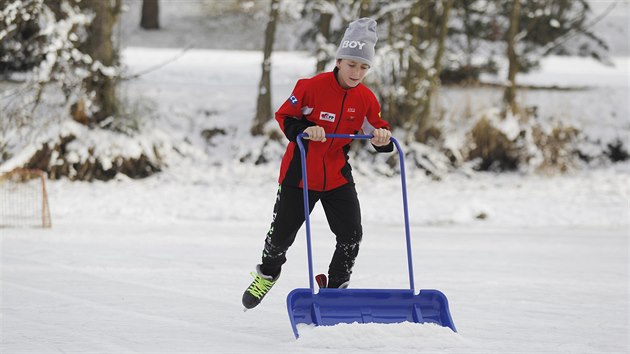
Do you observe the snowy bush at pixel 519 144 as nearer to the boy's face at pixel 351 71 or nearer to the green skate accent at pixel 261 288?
the green skate accent at pixel 261 288

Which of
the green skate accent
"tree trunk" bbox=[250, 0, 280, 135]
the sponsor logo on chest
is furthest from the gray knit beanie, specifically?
"tree trunk" bbox=[250, 0, 280, 135]

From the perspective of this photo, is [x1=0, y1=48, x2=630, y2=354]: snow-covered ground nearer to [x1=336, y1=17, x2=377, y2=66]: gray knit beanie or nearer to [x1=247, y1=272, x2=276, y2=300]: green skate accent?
[x1=247, y1=272, x2=276, y2=300]: green skate accent

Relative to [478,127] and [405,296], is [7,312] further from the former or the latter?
[478,127]

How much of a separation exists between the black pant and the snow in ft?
1.52

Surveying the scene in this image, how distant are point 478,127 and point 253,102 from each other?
429 centimetres

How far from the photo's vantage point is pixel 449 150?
15.7 m

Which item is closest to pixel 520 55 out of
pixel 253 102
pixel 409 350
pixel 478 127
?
pixel 478 127

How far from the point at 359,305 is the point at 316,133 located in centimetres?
96

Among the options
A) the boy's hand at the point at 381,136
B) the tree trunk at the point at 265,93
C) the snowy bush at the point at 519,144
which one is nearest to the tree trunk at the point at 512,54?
the snowy bush at the point at 519,144

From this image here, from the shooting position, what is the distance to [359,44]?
4840 mm

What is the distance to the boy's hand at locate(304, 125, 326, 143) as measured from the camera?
184 inches

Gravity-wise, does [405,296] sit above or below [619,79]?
below

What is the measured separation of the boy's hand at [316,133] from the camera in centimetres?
468

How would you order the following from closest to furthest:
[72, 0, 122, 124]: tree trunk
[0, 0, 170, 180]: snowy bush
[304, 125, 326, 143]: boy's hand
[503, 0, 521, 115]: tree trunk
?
[304, 125, 326, 143]: boy's hand < [0, 0, 170, 180]: snowy bush < [72, 0, 122, 124]: tree trunk < [503, 0, 521, 115]: tree trunk
